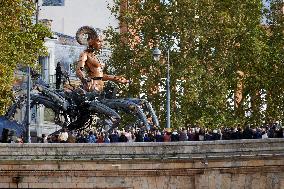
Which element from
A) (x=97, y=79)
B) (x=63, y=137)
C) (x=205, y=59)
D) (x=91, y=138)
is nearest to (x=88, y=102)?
(x=97, y=79)

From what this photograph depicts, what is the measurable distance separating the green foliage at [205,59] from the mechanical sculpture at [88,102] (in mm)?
16454

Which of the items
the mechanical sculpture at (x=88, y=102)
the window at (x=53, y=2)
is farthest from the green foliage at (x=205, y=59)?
the mechanical sculpture at (x=88, y=102)

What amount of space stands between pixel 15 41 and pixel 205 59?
16233 mm

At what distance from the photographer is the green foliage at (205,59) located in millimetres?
87250

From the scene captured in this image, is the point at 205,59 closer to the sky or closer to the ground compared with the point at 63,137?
closer to the sky

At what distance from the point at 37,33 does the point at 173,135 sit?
16.0m

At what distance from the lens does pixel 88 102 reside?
68.1m

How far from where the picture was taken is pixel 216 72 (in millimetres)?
88875

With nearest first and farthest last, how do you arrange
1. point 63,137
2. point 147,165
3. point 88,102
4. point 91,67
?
point 147,165, point 63,137, point 88,102, point 91,67

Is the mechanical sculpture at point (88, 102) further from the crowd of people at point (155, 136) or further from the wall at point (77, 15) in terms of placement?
the wall at point (77, 15)

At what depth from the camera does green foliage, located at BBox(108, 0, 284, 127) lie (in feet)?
286

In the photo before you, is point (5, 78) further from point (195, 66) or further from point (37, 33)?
point (195, 66)

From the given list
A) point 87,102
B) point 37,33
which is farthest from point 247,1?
point 87,102

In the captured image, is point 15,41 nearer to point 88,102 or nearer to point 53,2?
point 88,102
